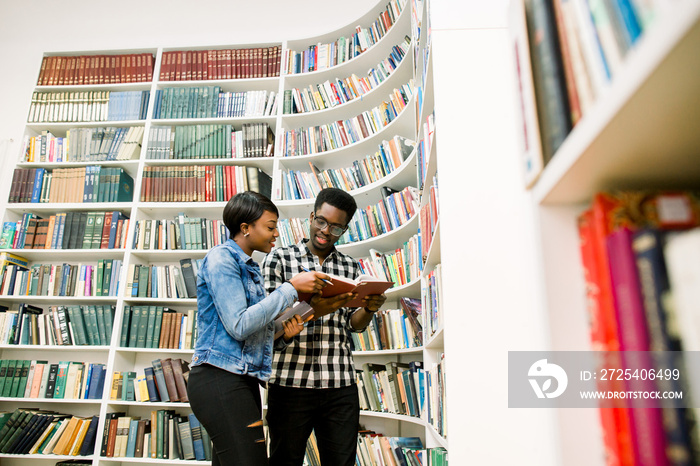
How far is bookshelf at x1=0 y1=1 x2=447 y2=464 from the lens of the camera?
2.46m

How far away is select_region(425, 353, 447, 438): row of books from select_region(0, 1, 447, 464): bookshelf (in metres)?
0.68

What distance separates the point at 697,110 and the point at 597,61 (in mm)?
89

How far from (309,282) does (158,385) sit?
1830mm

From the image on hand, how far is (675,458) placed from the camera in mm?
290

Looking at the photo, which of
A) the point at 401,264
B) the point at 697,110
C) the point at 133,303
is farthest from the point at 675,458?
the point at 133,303

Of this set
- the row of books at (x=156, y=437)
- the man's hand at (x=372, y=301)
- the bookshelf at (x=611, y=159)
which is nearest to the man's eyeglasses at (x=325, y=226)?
the man's hand at (x=372, y=301)

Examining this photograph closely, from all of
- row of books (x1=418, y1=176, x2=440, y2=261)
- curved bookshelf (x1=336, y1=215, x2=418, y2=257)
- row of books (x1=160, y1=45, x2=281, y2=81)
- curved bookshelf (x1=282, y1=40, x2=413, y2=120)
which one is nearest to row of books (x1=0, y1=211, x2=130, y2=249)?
row of books (x1=160, y1=45, x2=281, y2=81)

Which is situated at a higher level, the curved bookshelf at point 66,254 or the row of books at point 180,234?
the row of books at point 180,234

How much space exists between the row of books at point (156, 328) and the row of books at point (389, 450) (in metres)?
1.29

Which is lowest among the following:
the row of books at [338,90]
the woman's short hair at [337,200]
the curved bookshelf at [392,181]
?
the woman's short hair at [337,200]

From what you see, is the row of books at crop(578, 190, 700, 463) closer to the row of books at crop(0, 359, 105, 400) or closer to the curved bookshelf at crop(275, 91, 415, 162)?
the curved bookshelf at crop(275, 91, 415, 162)

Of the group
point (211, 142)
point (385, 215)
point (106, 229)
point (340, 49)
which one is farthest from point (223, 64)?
point (385, 215)

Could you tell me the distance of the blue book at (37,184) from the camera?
3051 mm
